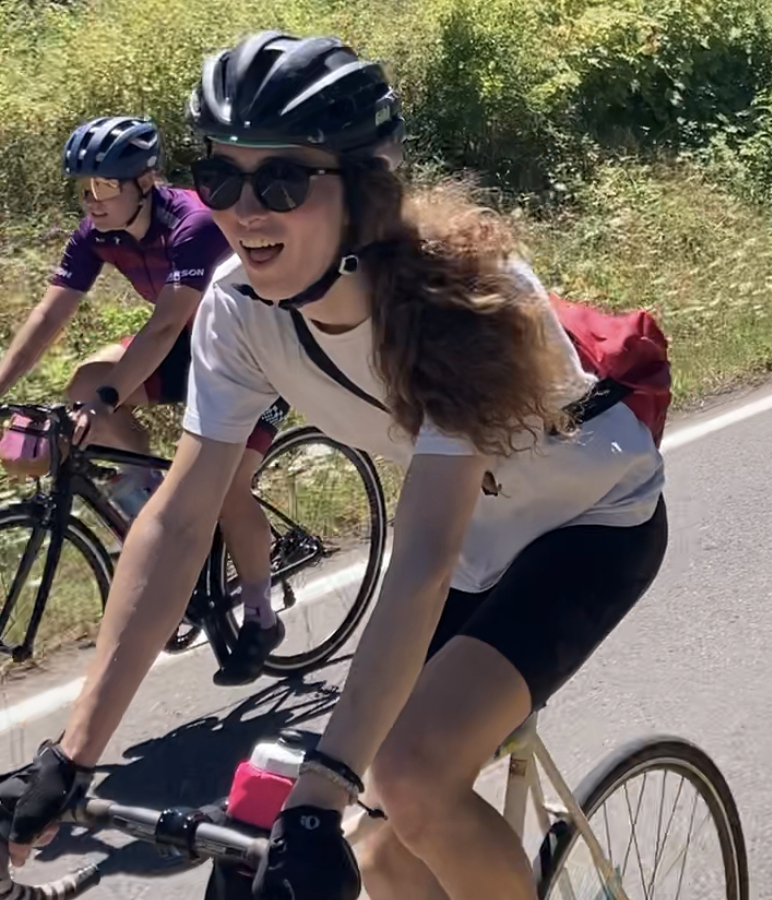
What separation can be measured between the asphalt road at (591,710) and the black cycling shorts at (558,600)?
97 centimetres

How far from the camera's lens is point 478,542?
116 inches

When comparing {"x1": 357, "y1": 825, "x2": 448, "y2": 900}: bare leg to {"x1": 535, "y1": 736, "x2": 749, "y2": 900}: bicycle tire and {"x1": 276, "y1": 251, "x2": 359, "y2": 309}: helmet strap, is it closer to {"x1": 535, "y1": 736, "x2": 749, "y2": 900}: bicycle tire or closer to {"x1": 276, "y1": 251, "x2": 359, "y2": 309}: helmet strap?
{"x1": 535, "y1": 736, "x2": 749, "y2": 900}: bicycle tire

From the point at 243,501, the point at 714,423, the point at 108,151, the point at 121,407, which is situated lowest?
the point at 714,423

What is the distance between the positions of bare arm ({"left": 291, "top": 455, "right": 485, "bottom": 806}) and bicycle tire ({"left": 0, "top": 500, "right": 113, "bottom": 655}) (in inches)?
103

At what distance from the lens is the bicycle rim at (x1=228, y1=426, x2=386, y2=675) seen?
5.62 metres

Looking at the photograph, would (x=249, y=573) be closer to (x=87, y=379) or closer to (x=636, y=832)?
(x=87, y=379)

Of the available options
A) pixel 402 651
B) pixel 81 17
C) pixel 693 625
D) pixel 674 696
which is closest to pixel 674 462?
pixel 693 625

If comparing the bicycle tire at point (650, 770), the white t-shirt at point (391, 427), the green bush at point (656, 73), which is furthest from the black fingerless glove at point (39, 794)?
the green bush at point (656, 73)

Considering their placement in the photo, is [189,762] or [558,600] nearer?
[558,600]

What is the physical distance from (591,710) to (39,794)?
316 cm

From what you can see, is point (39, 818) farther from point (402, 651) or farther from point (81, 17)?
point (81, 17)

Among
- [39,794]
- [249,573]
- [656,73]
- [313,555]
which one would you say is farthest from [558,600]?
[656,73]

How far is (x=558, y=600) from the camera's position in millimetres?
2771

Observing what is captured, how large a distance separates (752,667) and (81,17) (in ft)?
36.6
